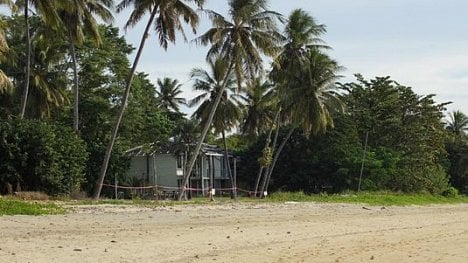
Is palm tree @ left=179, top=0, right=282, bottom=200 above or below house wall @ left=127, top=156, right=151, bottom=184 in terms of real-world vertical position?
above

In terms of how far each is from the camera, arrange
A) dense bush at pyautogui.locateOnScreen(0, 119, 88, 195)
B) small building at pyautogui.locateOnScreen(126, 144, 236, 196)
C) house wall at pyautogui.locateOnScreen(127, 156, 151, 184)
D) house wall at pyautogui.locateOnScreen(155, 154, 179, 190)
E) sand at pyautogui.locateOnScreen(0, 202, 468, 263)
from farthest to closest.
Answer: house wall at pyautogui.locateOnScreen(155, 154, 179, 190), house wall at pyautogui.locateOnScreen(127, 156, 151, 184), small building at pyautogui.locateOnScreen(126, 144, 236, 196), dense bush at pyautogui.locateOnScreen(0, 119, 88, 195), sand at pyautogui.locateOnScreen(0, 202, 468, 263)

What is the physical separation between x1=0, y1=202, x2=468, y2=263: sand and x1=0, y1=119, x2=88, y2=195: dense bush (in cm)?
617

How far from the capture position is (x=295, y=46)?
4328 cm

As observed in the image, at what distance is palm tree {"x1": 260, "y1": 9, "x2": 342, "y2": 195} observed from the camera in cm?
4328

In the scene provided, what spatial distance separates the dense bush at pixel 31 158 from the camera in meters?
26.8

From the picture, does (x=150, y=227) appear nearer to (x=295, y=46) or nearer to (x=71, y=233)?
(x=71, y=233)

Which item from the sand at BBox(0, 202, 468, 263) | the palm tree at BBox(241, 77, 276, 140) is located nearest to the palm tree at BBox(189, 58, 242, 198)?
the palm tree at BBox(241, 77, 276, 140)

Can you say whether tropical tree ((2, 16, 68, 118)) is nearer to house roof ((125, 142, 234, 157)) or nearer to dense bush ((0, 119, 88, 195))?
house roof ((125, 142, 234, 157))

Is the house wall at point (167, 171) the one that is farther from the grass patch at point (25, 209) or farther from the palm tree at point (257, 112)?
the grass patch at point (25, 209)

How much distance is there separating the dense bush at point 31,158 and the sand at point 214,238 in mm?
6165

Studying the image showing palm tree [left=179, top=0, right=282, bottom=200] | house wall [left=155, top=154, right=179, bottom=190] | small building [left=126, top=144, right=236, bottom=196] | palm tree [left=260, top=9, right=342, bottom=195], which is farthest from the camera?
house wall [left=155, top=154, right=179, bottom=190]

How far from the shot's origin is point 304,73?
1719 inches

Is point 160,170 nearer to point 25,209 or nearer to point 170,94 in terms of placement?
point 170,94

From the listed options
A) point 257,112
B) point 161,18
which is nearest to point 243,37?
point 161,18
